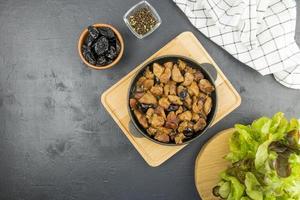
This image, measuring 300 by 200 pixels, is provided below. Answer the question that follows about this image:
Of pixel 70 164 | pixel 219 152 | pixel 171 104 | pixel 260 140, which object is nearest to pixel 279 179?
pixel 260 140

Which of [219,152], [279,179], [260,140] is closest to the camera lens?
[279,179]

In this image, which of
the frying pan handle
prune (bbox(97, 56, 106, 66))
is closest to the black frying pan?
the frying pan handle

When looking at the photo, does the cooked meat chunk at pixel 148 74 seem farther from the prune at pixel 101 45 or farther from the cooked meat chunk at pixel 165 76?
the prune at pixel 101 45

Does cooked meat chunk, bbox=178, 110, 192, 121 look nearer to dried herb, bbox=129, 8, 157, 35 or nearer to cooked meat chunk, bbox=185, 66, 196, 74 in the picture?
cooked meat chunk, bbox=185, 66, 196, 74

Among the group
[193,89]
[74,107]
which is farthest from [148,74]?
[74,107]

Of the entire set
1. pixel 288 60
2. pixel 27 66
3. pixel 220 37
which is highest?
pixel 27 66

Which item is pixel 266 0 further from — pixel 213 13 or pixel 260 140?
pixel 260 140
